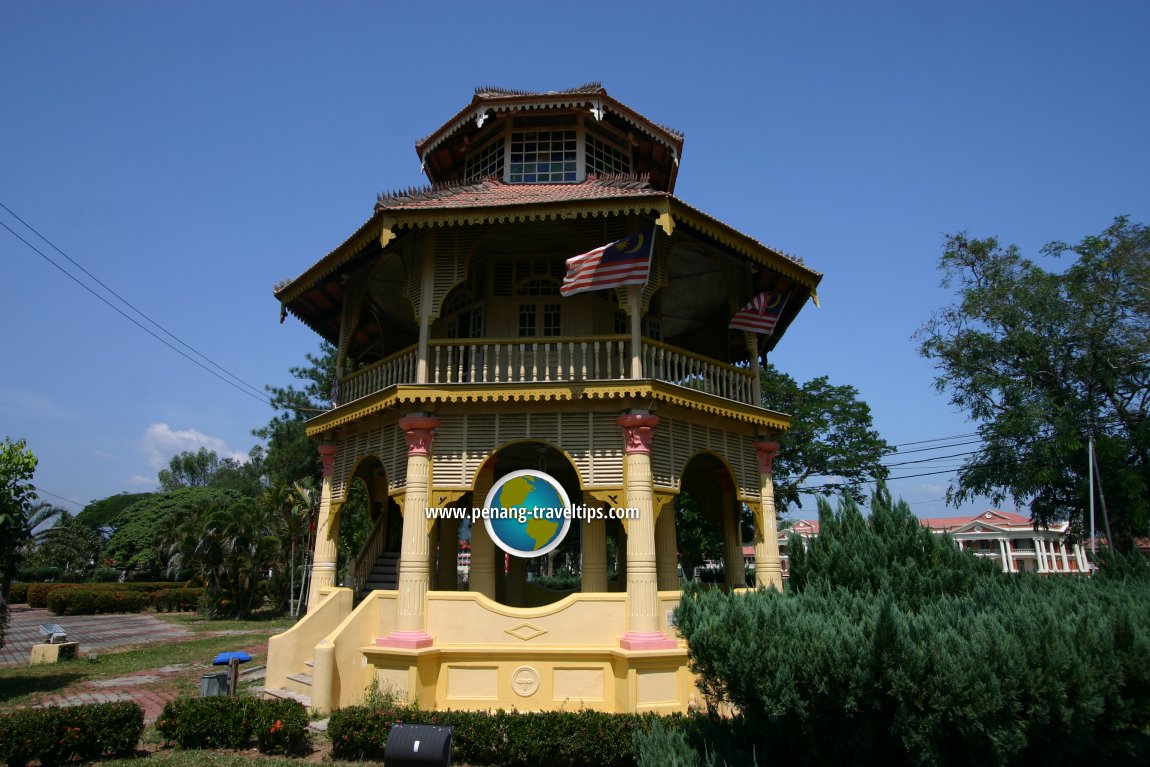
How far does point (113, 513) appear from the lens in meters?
94.2

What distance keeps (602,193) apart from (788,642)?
939 centimetres

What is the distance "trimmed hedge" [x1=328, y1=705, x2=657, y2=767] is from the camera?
9742mm

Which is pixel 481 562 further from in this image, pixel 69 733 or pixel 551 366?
pixel 69 733

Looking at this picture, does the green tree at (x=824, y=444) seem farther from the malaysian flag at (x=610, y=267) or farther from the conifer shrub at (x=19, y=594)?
the conifer shrub at (x=19, y=594)

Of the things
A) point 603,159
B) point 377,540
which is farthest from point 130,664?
point 603,159

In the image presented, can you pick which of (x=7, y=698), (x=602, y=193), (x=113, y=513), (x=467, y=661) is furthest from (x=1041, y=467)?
(x=113, y=513)

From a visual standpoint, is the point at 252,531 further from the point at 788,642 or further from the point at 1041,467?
the point at 1041,467

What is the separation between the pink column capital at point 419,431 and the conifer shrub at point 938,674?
6.58m

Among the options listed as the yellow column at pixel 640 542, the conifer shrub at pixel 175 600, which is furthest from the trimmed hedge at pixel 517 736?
the conifer shrub at pixel 175 600

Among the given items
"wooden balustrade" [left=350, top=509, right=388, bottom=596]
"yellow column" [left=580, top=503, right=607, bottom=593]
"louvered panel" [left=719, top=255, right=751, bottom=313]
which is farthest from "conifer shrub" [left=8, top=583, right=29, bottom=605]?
"louvered panel" [left=719, top=255, right=751, bottom=313]

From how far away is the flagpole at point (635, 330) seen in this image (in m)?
12.6

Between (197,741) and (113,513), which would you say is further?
(113,513)

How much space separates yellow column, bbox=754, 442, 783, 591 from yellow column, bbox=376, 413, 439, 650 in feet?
22.6

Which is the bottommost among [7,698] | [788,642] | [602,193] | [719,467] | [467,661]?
[7,698]
